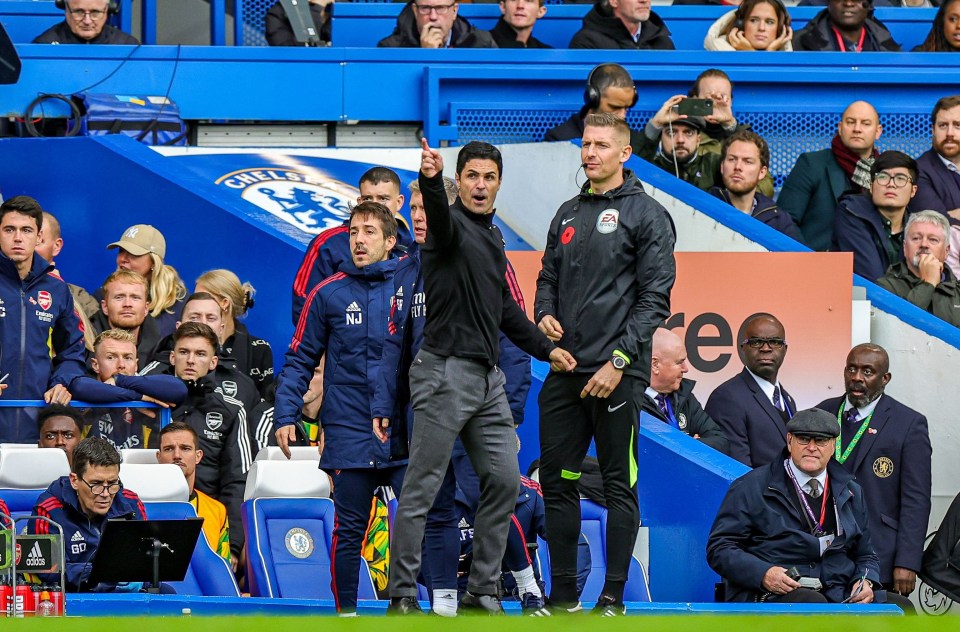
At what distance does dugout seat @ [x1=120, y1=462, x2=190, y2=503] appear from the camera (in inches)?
328

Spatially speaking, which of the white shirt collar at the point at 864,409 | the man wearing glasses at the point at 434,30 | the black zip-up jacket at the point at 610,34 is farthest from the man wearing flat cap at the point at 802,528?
the man wearing glasses at the point at 434,30

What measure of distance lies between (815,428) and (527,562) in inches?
63.3

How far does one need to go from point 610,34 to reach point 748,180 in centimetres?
255

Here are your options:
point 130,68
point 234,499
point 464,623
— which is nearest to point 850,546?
point 234,499

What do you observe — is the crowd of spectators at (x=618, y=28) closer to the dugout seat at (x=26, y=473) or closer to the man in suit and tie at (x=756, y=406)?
the man in suit and tie at (x=756, y=406)

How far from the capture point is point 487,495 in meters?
6.79

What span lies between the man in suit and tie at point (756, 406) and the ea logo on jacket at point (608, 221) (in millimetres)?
2595

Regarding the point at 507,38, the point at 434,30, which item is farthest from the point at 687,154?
Answer: the point at 434,30

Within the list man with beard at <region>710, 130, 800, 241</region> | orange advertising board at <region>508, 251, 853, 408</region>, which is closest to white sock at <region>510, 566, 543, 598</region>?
orange advertising board at <region>508, 251, 853, 408</region>

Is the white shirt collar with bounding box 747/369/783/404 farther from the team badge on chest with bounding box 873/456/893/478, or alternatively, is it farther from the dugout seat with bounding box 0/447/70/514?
the dugout seat with bounding box 0/447/70/514

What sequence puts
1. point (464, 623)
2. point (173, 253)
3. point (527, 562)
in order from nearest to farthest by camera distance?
point (464, 623) < point (527, 562) < point (173, 253)

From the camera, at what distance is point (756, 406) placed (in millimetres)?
9391

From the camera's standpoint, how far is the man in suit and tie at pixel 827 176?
11.5m

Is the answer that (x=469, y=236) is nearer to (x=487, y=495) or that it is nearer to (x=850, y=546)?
(x=487, y=495)
